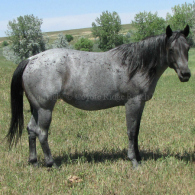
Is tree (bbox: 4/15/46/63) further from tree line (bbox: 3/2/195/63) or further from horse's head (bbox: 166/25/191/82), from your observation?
horse's head (bbox: 166/25/191/82)

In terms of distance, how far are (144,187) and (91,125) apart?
3.49m

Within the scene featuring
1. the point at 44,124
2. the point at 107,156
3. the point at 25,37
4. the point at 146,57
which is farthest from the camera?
the point at 25,37

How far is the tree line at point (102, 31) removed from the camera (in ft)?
184

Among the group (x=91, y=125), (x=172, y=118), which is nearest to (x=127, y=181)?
(x=91, y=125)

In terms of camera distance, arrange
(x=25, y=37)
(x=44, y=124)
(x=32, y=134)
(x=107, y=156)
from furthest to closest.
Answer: (x=25, y=37)
(x=107, y=156)
(x=32, y=134)
(x=44, y=124)

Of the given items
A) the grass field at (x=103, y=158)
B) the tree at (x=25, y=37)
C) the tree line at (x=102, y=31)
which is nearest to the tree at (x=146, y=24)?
the tree line at (x=102, y=31)

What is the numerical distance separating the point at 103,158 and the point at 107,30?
296 feet

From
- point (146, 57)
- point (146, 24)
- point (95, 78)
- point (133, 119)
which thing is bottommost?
point (133, 119)

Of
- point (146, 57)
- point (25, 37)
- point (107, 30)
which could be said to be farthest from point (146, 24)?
point (146, 57)

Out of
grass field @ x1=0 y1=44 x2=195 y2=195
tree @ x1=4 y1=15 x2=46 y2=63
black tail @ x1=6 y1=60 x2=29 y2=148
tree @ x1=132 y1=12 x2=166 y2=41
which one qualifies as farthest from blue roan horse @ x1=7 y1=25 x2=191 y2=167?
tree @ x1=132 y1=12 x2=166 y2=41

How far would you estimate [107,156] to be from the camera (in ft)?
15.6

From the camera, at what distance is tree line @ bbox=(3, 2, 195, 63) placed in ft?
184

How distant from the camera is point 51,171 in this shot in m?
4.00

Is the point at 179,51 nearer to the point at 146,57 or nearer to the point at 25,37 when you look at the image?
the point at 146,57
